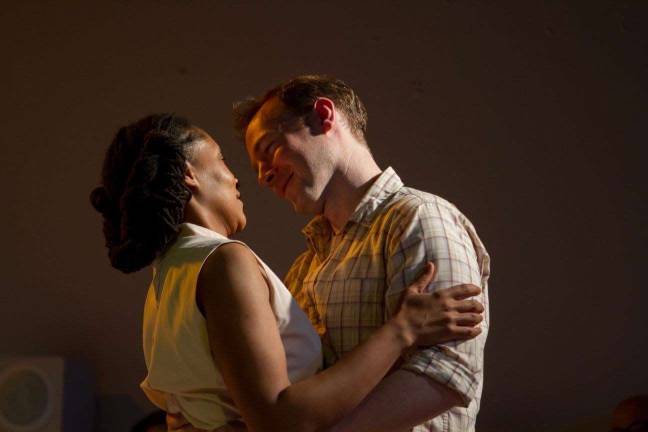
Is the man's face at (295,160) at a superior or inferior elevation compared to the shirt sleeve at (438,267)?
superior

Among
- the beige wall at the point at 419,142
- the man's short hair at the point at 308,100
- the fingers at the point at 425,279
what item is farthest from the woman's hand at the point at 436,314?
the beige wall at the point at 419,142

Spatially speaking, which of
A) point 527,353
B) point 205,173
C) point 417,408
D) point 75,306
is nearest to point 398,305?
point 417,408

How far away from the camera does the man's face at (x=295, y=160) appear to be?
1839 mm

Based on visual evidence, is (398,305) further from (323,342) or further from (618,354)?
(618,354)

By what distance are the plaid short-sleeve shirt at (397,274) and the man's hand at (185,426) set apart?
0.76 feet

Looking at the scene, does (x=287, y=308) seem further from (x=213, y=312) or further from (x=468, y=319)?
(x=468, y=319)

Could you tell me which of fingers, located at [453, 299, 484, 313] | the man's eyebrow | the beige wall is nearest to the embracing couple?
fingers, located at [453, 299, 484, 313]

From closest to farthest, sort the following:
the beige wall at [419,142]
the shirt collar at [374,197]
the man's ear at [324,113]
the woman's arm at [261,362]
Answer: the woman's arm at [261,362], the shirt collar at [374,197], the man's ear at [324,113], the beige wall at [419,142]

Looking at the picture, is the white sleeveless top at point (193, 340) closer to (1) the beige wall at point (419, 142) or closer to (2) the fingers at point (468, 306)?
(2) the fingers at point (468, 306)

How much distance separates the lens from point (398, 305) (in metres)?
1.50

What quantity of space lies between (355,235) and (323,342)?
23 centimetres

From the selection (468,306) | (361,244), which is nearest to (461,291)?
(468,306)

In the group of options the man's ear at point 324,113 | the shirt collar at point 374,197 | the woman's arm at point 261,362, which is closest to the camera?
the woman's arm at point 261,362

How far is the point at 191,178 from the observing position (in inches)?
62.6
